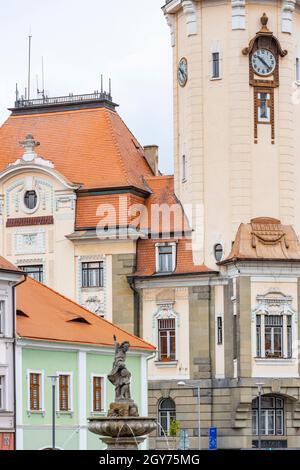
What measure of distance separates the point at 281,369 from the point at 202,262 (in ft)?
20.8

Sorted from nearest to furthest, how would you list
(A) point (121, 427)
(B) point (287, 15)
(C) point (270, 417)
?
(A) point (121, 427) < (C) point (270, 417) < (B) point (287, 15)

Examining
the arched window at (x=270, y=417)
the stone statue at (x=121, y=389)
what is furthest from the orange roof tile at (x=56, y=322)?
the arched window at (x=270, y=417)

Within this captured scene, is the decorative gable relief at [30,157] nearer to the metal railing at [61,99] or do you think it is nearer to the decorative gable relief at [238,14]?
the metal railing at [61,99]

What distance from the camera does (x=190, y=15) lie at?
250ft

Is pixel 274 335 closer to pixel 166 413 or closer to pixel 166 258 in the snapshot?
pixel 166 413

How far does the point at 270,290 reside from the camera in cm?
7312

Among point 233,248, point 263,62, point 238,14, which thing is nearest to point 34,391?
point 233,248

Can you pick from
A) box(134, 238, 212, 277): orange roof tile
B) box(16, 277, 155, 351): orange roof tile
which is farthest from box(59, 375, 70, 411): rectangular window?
box(134, 238, 212, 277): orange roof tile

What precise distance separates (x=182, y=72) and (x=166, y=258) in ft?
29.4

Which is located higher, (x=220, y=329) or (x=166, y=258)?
(x=166, y=258)

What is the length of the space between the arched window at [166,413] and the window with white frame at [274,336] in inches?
198

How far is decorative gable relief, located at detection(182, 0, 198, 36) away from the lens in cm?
7583

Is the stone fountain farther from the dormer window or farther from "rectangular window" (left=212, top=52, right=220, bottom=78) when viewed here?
"rectangular window" (left=212, top=52, right=220, bottom=78)

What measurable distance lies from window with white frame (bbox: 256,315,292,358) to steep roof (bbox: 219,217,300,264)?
2.76 m
